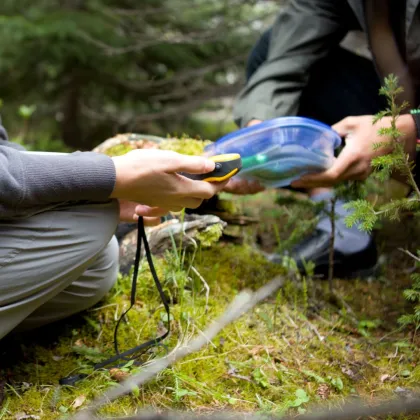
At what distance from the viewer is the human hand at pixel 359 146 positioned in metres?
2.05

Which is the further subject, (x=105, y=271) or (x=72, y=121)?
(x=72, y=121)

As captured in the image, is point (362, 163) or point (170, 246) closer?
point (362, 163)

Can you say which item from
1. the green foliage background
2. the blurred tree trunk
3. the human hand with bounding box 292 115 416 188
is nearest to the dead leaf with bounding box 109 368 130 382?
the human hand with bounding box 292 115 416 188

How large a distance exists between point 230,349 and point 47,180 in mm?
911

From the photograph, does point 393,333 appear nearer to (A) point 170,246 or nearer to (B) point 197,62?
(A) point 170,246

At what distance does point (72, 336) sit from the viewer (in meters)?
1.97

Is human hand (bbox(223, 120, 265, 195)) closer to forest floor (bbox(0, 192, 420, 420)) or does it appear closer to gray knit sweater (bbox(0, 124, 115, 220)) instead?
forest floor (bbox(0, 192, 420, 420))

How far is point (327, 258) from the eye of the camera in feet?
8.66

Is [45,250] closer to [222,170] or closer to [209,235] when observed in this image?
[222,170]

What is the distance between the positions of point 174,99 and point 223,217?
382 cm

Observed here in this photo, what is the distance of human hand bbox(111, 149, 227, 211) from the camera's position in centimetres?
150

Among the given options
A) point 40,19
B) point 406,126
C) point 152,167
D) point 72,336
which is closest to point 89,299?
point 72,336

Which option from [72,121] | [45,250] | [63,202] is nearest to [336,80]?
[63,202]

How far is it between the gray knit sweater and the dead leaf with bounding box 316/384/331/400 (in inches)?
36.2
